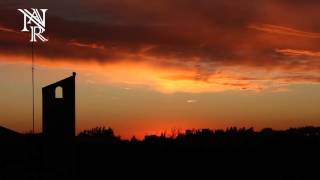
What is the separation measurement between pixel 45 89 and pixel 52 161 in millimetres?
3099

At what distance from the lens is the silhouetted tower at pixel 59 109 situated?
26.1 meters

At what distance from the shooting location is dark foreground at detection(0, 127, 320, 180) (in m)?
24.3

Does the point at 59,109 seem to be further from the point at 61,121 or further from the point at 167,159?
the point at 167,159

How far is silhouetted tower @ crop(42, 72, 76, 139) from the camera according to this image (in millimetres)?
26062

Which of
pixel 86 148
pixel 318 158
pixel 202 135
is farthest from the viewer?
pixel 202 135

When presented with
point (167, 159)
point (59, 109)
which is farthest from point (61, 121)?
point (167, 159)

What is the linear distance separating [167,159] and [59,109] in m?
5.33

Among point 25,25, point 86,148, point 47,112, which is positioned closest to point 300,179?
point 86,148

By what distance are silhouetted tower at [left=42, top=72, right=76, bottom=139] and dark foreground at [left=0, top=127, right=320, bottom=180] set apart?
2.38 feet

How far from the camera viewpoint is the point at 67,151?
2616cm

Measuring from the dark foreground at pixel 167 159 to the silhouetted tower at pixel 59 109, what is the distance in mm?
726

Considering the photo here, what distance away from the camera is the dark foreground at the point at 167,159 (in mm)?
24266

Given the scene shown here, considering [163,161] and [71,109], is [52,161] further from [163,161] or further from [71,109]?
[163,161]

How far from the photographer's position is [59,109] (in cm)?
2617
